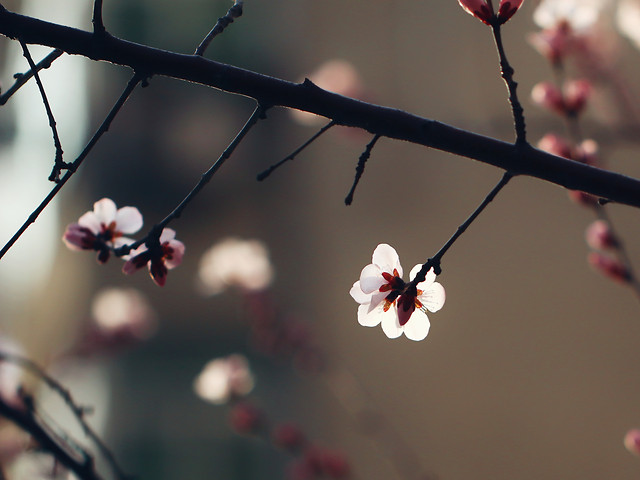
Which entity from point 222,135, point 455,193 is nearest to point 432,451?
point 455,193

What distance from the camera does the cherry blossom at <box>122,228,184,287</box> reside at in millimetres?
489

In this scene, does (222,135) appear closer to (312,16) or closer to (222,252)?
(312,16)

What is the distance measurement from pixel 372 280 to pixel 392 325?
5 centimetres

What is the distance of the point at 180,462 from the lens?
2805mm

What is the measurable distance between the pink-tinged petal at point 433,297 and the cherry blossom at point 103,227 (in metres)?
0.31

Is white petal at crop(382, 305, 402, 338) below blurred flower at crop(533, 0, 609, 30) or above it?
below

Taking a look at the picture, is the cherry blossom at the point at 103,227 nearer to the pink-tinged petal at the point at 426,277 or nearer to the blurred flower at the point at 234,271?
the pink-tinged petal at the point at 426,277

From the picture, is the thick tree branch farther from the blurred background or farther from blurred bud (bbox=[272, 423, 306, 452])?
blurred bud (bbox=[272, 423, 306, 452])

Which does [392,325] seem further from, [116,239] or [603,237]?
[603,237]

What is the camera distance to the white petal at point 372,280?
52 cm

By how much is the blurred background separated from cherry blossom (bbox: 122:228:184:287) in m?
0.69

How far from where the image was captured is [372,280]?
519 millimetres

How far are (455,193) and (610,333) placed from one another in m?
0.77

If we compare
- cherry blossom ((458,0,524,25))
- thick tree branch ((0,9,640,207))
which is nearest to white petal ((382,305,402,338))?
thick tree branch ((0,9,640,207))
